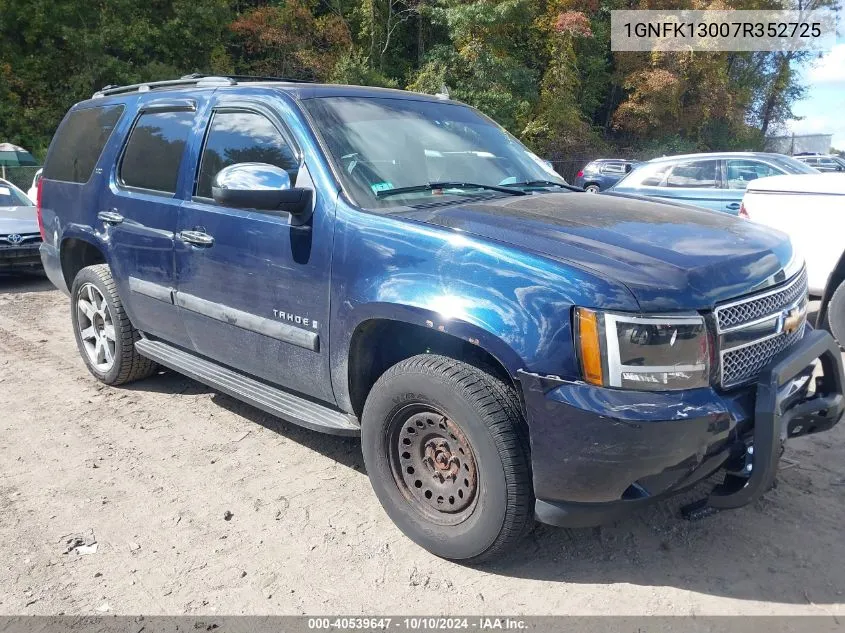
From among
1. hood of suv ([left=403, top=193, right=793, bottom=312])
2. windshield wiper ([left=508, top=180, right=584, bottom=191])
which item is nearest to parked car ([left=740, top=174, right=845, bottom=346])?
windshield wiper ([left=508, top=180, right=584, bottom=191])

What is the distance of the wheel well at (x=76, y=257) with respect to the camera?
525 centimetres

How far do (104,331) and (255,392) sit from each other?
1976 mm

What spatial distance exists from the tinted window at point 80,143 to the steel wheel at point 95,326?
821 mm

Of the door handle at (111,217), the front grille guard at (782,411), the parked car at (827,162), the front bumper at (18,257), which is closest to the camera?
the front grille guard at (782,411)

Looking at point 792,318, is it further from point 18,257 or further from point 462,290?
point 18,257

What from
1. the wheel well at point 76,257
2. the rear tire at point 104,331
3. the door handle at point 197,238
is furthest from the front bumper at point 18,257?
the door handle at point 197,238

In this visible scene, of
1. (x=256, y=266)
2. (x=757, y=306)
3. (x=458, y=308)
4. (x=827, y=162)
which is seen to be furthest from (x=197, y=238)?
(x=827, y=162)

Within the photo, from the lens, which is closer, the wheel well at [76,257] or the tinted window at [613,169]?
the wheel well at [76,257]

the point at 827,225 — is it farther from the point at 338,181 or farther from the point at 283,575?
the point at 283,575

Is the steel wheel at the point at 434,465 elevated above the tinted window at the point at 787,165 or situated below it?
below

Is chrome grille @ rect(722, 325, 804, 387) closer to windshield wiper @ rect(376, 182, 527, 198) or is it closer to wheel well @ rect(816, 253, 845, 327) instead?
windshield wiper @ rect(376, 182, 527, 198)

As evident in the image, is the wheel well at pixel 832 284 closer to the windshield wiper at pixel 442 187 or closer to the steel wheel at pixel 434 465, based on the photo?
the windshield wiper at pixel 442 187

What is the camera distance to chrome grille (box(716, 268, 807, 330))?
8.60ft

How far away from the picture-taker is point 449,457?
117 inches
